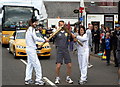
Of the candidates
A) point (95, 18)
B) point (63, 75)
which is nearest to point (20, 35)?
point (63, 75)

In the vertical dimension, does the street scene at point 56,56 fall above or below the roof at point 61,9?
below

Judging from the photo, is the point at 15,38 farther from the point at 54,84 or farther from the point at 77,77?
the point at 54,84

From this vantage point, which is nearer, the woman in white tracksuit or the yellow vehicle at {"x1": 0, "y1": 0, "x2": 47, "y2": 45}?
the woman in white tracksuit

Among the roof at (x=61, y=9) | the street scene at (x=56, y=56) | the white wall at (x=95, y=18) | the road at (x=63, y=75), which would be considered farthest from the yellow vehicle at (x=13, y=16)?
the roof at (x=61, y=9)

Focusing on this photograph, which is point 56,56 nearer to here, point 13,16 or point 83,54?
point 83,54

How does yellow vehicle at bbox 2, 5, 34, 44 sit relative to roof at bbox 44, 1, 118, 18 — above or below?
below

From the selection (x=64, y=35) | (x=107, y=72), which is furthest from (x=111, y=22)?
(x=64, y=35)

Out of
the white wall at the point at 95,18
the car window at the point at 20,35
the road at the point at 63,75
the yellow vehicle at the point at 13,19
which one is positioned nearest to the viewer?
the road at the point at 63,75

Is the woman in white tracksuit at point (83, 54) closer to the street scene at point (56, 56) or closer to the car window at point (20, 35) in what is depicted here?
the street scene at point (56, 56)

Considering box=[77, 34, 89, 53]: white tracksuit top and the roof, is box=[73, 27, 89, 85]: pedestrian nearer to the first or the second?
box=[77, 34, 89, 53]: white tracksuit top

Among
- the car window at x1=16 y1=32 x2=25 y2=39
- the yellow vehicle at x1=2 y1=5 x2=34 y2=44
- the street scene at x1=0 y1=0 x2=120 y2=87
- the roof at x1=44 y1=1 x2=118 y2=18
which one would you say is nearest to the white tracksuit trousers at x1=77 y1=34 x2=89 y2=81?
the street scene at x1=0 y1=0 x2=120 y2=87

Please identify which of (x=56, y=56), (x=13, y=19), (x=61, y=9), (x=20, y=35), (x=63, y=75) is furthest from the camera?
(x=61, y=9)

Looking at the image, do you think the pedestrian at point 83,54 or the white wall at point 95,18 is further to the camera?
the white wall at point 95,18

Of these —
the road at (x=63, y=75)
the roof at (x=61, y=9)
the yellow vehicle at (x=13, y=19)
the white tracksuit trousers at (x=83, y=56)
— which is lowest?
the road at (x=63, y=75)
